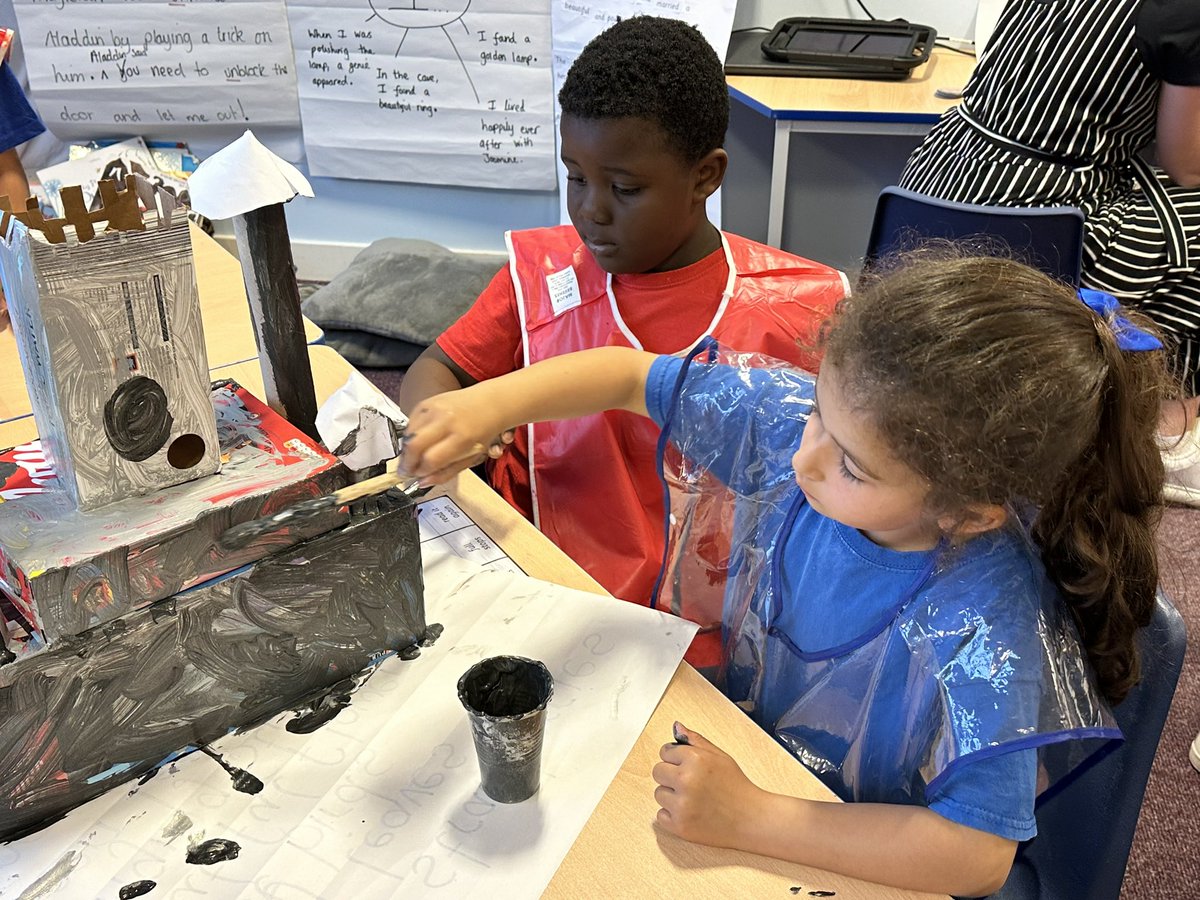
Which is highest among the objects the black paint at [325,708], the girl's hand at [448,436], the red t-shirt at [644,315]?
the girl's hand at [448,436]

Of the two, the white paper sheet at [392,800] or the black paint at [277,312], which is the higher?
the black paint at [277,312]

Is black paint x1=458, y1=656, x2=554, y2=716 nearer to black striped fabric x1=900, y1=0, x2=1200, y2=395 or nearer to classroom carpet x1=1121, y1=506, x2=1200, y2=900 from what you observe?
classroom carpet x1=1121, y1=506, x2=1200, y2=900

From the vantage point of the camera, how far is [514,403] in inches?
41.1

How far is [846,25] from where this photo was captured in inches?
106

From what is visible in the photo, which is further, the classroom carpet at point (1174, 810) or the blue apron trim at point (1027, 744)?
the classroom carpet at point (1174, 810)

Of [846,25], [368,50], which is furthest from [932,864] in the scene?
[368,50]

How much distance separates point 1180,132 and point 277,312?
5.40ft

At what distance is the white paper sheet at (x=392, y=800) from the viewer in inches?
28.4

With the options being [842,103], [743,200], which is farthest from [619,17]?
[743,200]

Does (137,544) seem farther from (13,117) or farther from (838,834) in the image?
(13,117)

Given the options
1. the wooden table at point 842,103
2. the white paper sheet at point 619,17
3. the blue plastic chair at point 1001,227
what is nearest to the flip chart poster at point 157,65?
the white paper sheet at point 619,17

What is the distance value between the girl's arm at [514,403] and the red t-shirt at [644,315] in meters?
0.24

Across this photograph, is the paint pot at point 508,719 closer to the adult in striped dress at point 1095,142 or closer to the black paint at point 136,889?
the black paint at point 136,889

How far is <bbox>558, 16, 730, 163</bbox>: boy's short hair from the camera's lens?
1227mm
